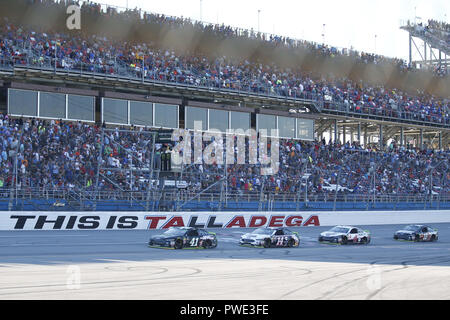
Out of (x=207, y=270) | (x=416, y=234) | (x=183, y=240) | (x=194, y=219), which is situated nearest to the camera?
(x=207, y=270)

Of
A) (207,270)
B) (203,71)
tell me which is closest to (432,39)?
(203,71)

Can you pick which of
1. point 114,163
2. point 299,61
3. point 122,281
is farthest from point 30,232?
point 299,61

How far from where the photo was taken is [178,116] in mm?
42250

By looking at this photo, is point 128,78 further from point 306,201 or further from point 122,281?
point 122,281

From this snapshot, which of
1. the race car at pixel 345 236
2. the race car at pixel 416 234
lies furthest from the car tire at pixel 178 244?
the race car at pixel 416 234

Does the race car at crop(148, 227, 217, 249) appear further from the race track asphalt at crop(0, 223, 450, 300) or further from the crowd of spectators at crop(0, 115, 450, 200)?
the crowd of spectators at crop(0, 115, 450, 200)

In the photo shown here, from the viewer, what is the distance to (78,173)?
100 ft

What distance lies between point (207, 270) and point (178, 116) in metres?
25.9

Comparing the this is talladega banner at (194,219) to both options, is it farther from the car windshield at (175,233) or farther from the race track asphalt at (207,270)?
the car windshield at (175,233)

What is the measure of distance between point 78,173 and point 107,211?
2.49 meters

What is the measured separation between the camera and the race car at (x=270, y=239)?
85.9ft

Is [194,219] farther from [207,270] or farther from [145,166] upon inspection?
[207,270]

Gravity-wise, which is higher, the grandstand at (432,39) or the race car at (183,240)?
the grandstand at (432,39)

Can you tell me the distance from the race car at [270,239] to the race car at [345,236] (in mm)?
2166
